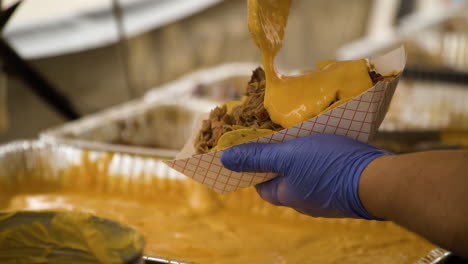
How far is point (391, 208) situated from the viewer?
827 millimetres

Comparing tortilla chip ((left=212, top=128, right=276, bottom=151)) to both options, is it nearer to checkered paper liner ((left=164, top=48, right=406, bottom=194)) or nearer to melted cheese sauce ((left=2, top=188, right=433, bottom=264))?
checkered paper liner ((left=164, top=48, right=406, bottom=194))

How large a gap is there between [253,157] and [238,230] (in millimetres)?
523

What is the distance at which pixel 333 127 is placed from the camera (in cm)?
97

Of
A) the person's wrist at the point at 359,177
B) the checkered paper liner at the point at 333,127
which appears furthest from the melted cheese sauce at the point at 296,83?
the person's wrist at the point at 359,177

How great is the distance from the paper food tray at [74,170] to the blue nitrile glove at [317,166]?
0.63 m

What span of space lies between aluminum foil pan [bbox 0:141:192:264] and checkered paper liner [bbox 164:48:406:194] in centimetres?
53

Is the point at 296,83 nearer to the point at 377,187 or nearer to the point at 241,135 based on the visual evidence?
the point at 241,135

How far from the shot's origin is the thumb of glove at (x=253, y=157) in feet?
3.16

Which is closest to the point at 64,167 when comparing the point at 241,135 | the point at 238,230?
the point at 238,230

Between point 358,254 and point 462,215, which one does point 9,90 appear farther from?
point 462,215

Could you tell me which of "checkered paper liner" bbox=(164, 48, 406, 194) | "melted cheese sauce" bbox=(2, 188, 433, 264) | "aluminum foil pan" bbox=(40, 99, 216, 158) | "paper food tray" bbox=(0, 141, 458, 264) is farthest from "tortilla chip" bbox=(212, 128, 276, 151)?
→ "aluminum foil pan" bbox=(40, 99, 216, 158)

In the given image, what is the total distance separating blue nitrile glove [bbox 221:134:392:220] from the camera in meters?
0.90

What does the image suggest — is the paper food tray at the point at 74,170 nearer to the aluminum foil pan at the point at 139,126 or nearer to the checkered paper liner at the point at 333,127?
the aluminum foil pan at the point at 139,126

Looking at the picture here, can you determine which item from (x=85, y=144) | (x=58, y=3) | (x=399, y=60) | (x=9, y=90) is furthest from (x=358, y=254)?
(x=58, y=3)
